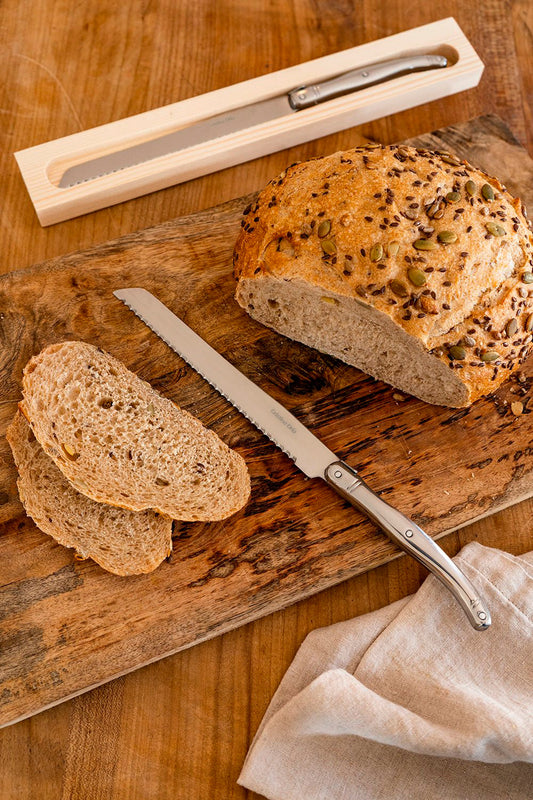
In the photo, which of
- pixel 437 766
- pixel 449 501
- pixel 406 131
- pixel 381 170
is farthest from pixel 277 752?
pixel 406 131

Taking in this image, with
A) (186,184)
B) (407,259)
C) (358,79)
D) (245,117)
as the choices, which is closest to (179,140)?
(186,184)

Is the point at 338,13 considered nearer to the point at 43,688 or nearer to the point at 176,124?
the point at 176,124

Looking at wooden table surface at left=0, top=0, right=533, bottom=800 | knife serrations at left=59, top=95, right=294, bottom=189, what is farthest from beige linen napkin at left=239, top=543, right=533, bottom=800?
knife serrations at left=59, top=95, right=294, bottom=189

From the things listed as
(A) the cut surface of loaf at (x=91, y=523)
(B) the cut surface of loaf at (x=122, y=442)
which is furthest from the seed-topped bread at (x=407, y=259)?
(A) the cut surface of loaf at (x=91, y=523)

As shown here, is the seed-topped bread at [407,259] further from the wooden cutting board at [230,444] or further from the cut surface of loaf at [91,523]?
the cut surface of loaf at [91,523]

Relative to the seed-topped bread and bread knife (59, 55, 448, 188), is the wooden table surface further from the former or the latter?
the seed-topped bread
